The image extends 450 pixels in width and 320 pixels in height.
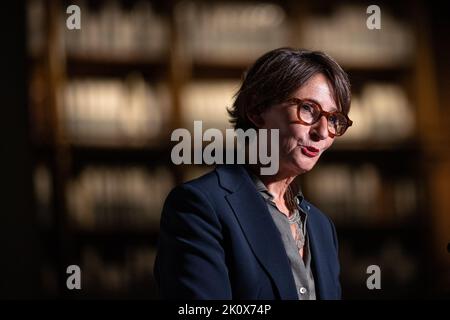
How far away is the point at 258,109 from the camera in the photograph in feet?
4.09

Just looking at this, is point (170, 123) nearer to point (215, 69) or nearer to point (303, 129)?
point (215, 69)

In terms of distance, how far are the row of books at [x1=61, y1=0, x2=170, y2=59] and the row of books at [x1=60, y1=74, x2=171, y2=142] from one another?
0.46ft

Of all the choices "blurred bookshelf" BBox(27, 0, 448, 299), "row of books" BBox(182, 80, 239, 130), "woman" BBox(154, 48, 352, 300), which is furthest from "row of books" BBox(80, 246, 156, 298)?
"woman" BBox(154, 48, 352, 300)

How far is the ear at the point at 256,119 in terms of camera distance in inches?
48.9

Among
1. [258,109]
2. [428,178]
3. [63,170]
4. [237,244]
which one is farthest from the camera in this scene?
[428,178]

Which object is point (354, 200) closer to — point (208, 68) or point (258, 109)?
point (208, 68)

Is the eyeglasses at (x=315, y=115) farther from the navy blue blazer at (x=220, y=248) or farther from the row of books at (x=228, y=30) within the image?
the row of books at (x=228, y=30)

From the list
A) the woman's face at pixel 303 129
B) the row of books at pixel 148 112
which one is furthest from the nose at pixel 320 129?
the row of books at pixel 148 112

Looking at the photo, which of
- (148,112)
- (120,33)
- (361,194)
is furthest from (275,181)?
(361,194)

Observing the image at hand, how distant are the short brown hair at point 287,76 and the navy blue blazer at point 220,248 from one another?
0.15m

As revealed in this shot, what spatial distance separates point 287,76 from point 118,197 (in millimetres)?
2522

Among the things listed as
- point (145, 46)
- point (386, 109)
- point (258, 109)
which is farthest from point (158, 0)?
point (258, 109)

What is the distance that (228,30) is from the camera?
3701 mm

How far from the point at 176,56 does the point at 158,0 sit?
0.29m
